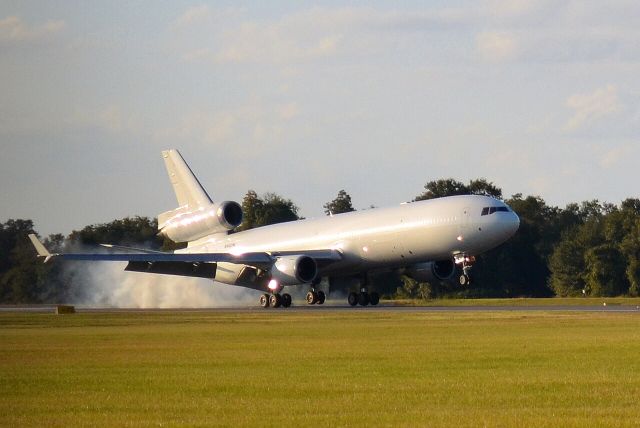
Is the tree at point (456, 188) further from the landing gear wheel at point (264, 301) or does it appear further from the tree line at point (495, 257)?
the landing gear wheel at point (264, 301)

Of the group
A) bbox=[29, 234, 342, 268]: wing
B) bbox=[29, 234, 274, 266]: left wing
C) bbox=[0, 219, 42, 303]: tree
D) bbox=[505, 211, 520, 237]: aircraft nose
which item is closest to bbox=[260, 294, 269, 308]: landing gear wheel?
bbox=[29, 234, 342, 268]: wing

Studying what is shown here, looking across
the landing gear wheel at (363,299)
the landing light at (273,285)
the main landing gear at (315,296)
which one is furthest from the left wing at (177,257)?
the landing gear wheel at (363,299)

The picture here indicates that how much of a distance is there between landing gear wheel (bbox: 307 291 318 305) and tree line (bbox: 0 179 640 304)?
47.0 feet

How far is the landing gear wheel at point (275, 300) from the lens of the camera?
232ft

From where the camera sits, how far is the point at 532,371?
24203mm

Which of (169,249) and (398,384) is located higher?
(169,249)

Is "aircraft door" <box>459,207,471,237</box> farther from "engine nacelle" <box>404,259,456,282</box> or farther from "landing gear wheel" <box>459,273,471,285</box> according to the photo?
"engine nacelle" <box>404,259,456,282</box>

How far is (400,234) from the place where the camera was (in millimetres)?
65625

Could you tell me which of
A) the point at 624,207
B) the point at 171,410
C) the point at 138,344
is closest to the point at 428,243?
the point at 138,344

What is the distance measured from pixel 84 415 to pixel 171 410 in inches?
50.5

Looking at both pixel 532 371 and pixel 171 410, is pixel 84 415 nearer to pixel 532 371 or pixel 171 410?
pixel 171 410

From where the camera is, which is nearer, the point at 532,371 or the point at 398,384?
the point at 398,384

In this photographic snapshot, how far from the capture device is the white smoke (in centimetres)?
8006

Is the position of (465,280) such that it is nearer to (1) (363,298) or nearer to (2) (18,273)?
(1) (363,298)
